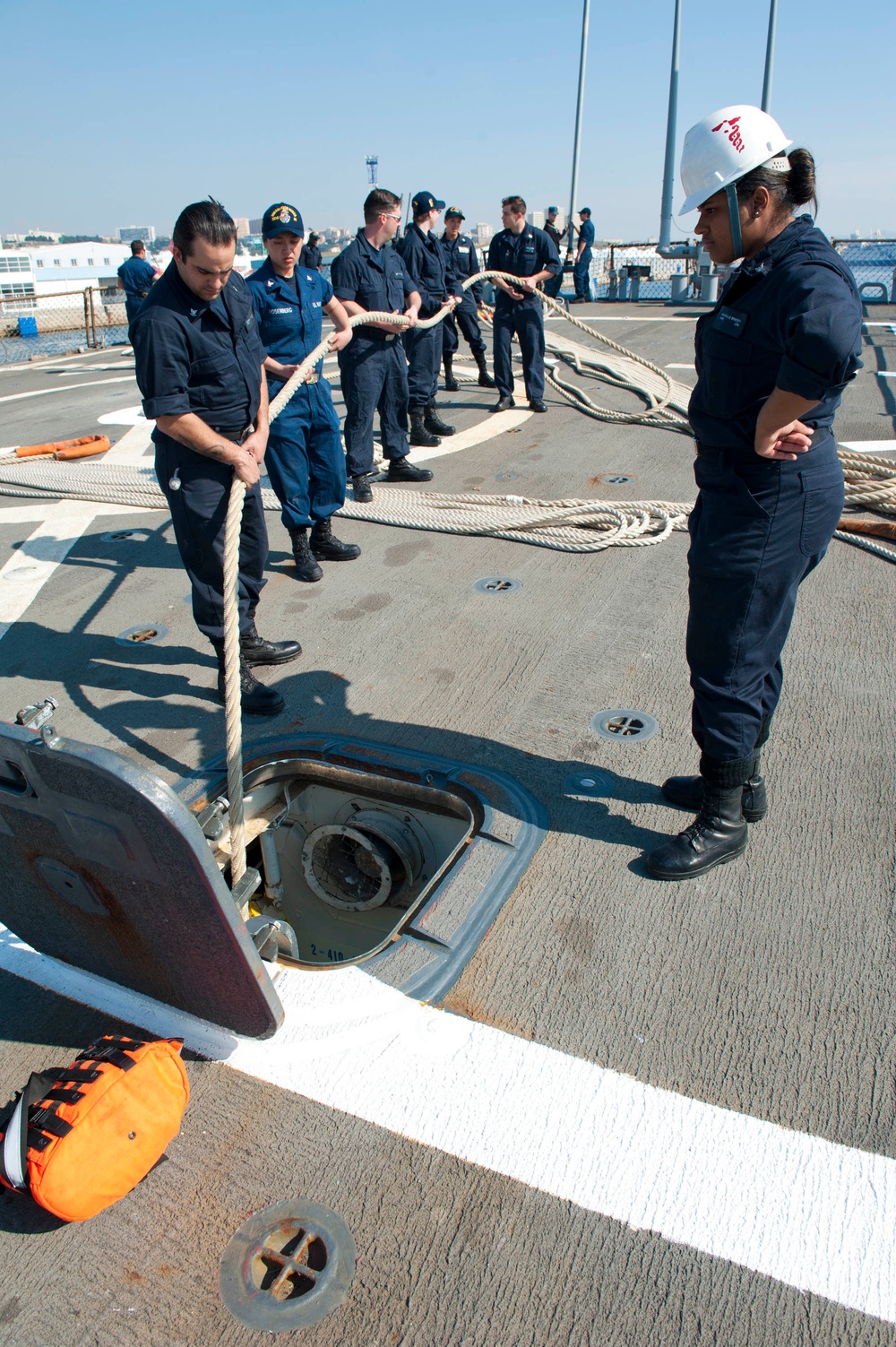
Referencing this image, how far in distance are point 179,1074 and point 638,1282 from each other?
3.16 feet

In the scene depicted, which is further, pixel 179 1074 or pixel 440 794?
pixel 440 794

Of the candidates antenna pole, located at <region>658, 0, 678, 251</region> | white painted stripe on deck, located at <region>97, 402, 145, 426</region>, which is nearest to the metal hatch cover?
white painted stripe on deck, located at <region>97, 402, 145, 426</region>

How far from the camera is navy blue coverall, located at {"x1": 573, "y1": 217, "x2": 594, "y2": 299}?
714 inches

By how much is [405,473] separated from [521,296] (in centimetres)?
253

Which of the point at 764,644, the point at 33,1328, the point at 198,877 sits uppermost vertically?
the point at 764,644

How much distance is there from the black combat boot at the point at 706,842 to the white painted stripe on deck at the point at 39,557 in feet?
10.9

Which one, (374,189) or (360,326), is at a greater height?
(374,189)

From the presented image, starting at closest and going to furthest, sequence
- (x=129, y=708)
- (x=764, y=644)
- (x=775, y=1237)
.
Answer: (x=775, y=1237)
(x=764, y=644)
(x=129, y=708)

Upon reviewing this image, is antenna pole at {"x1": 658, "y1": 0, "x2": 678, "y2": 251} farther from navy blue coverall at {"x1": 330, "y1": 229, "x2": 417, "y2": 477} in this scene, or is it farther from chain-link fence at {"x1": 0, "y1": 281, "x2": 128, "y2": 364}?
navy blue coverall at {"x1": 330, "y1": 229, "x2": 417, "y2": 477}

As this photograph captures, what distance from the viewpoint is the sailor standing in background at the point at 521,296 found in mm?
7781

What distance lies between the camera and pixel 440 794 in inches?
110

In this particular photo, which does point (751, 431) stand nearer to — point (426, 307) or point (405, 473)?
point (405, 473)

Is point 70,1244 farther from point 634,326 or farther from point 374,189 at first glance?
point 634,326

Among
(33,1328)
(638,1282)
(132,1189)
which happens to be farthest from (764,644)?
(33,1328)
